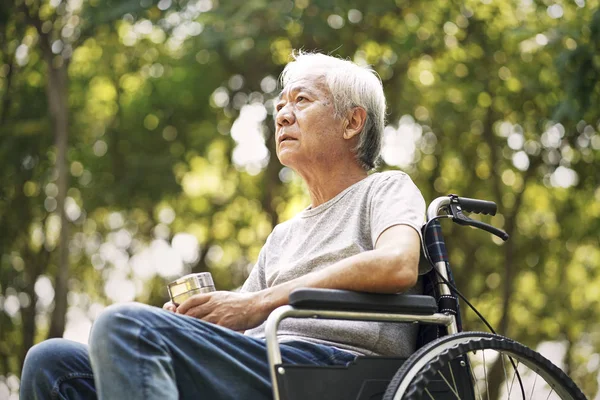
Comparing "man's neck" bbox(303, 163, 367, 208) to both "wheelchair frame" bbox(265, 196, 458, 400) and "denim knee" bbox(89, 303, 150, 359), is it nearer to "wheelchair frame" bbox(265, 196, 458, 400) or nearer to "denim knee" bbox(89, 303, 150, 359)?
"wheelchair frame" bbox(265, 196, 458, 400)

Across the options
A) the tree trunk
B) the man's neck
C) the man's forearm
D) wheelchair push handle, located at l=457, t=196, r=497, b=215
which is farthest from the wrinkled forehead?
the tree trunk

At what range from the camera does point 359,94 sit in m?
2.99

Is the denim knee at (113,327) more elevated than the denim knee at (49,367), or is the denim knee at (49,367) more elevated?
the denim knee at (113,327)

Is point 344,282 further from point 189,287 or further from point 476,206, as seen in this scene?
point 476,206

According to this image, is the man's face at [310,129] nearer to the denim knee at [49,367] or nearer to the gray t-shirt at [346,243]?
the gray t-shirt at [346,243]

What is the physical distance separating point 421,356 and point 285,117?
1.09 m

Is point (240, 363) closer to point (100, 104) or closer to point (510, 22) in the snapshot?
point (510, 22)

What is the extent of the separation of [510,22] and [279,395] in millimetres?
8079

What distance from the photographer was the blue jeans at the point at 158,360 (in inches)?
77.2

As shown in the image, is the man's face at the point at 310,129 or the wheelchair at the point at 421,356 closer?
the wheelchair at the point at 421,356

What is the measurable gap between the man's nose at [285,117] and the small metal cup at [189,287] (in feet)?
2.30

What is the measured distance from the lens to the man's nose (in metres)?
2.97

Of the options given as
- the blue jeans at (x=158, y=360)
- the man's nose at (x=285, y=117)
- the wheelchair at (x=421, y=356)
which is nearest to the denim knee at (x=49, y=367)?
the blue jeans at (x=158, y=360)

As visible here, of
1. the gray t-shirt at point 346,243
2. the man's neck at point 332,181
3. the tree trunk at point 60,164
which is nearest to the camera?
the gray t-shirt at point 346,243
